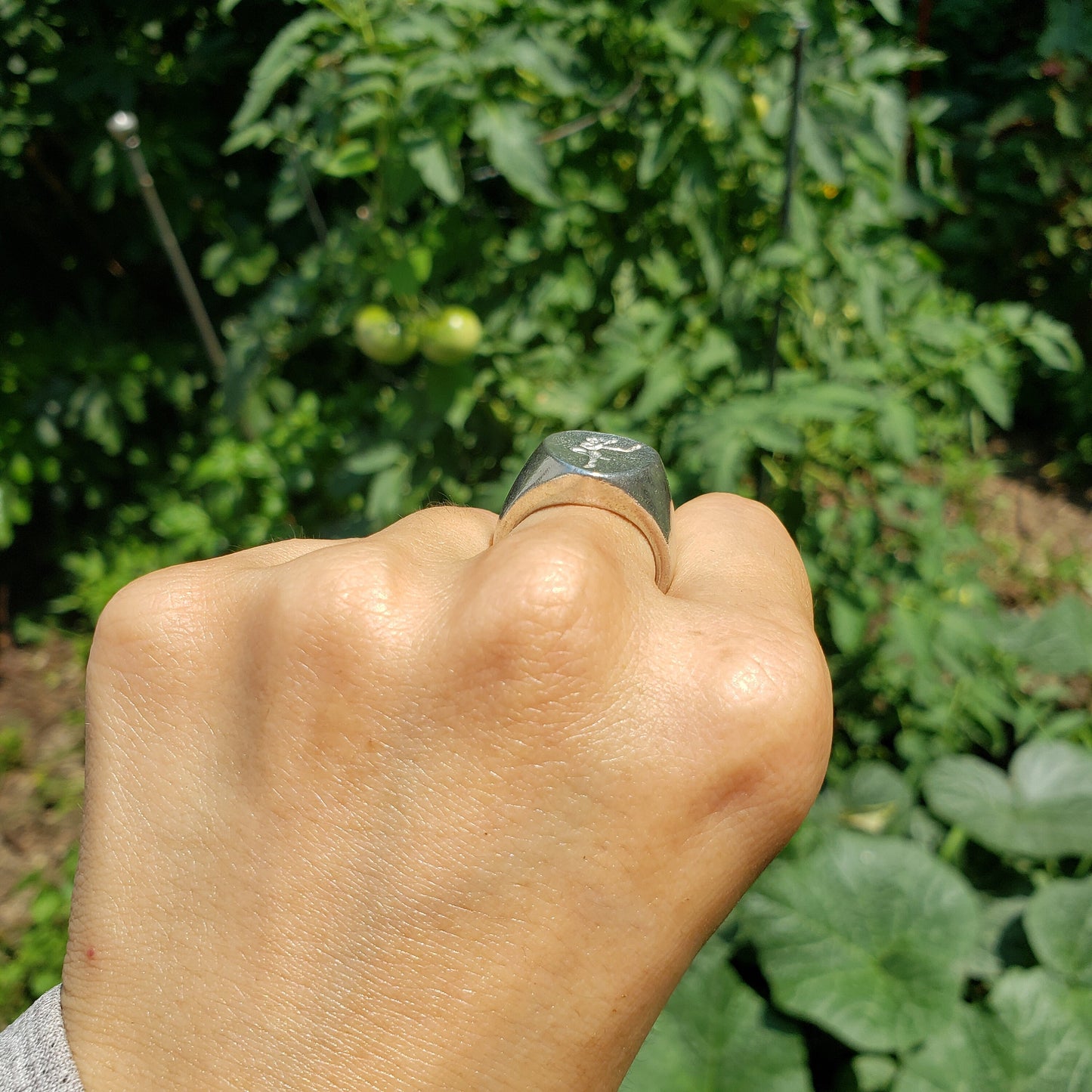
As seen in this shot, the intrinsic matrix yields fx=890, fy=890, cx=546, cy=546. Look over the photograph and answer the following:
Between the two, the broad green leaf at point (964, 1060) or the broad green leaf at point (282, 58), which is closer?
the broad green leaf at point (964, 1060)

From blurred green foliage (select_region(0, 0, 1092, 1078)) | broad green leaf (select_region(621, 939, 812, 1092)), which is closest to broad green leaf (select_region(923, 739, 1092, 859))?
blurred green foliage (select_region(0, 0, 1092, 1078))

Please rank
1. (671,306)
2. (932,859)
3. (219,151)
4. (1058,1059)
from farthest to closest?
(219,151) < (671,306) < (932,859) < (1058,1059)

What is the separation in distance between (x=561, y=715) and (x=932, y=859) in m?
1.59

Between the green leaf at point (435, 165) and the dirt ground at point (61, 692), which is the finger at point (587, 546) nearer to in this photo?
the green leaf at point (435, 165)

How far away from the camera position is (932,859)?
187cm

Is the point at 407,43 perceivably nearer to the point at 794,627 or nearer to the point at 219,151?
the point at 794,627

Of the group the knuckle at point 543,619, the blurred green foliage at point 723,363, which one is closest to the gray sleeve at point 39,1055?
the knuckle at point 543,619

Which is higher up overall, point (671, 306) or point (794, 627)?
point (794, 627)

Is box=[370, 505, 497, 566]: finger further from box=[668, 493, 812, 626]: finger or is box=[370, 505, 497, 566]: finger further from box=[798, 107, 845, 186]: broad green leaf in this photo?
box=[798, 107, 845, 186]: broad green leaf

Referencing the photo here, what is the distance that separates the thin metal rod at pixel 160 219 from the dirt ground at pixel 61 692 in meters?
1.21

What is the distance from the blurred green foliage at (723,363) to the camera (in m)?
1.69

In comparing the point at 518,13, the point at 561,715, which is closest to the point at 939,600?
the point at 518,13

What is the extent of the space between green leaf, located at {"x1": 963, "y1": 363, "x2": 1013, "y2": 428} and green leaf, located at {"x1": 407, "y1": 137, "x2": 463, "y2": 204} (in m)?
1.11

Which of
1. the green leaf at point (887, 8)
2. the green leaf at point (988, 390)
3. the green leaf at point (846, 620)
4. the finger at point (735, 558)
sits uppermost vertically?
the green leaf at point (887, 8)
